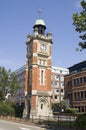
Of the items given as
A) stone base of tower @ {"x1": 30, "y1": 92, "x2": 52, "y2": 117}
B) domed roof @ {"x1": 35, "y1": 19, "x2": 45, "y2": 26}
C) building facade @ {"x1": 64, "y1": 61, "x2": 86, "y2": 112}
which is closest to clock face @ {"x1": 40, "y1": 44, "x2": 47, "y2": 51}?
domed roof @ {"x1": 35, "y1": 19, "x2": 45, "y2": 26}

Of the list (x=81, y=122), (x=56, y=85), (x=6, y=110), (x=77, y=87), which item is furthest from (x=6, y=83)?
(x=56, y=85)

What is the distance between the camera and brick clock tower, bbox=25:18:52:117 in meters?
54.4

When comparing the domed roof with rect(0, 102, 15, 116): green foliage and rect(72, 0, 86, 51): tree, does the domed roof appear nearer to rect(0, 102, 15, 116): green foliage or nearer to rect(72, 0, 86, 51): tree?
rect(0, 102, 15, 116): green foliage

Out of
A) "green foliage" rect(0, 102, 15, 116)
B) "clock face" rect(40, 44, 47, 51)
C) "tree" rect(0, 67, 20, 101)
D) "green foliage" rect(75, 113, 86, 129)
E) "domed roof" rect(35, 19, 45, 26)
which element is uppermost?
"domed roof" rect(35, 19, 45, 26)

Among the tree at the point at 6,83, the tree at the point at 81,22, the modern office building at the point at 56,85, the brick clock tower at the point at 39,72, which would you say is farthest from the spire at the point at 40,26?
the modern office building at the point at 56,85

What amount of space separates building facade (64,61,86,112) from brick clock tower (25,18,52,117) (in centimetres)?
1706

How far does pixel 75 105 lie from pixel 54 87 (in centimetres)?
3466

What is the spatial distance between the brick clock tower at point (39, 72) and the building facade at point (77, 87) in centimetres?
1706

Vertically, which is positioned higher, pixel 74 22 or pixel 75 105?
pixel 74 22

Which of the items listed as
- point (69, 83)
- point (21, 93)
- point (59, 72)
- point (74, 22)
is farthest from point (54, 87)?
point (74, 22)

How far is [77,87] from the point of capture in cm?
7394

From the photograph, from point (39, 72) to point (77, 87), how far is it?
21.5m

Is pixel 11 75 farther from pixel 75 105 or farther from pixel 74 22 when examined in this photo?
pixel 74 22

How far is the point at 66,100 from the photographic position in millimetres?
76938
